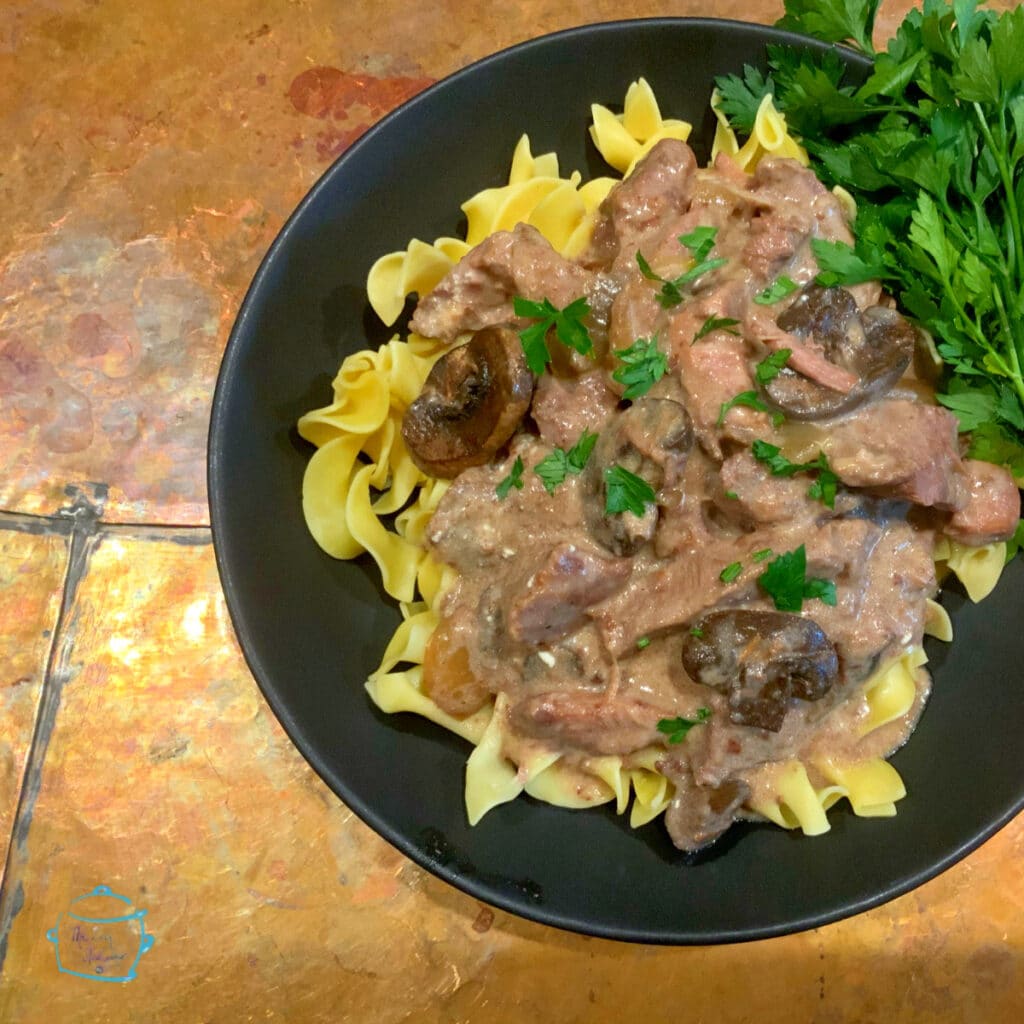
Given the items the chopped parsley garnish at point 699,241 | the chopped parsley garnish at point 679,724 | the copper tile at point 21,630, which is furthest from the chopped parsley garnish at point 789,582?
the copper tile at point 21,630

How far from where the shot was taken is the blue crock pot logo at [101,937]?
344 centimetres

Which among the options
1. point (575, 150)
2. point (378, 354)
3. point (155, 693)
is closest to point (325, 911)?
point (155, 693)

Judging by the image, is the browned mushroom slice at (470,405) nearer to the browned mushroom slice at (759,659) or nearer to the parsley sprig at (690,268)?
the parsley sprig at (690,268)

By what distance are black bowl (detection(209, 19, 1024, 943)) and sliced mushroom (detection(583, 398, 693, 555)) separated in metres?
0.93

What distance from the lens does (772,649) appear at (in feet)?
8.29

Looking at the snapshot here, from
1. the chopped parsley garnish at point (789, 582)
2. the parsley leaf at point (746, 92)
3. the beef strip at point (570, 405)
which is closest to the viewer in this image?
the chopped parsley garnish at point (789, 582)

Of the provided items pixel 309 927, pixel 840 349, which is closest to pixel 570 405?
pixel 840 349

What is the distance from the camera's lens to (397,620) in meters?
3.14

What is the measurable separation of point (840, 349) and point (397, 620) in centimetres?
175

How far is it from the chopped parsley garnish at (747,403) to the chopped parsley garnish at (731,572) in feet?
1.40

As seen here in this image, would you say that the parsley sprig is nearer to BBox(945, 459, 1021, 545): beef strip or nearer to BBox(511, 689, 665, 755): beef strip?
BBox(945, 459, 1021, 545): beef strip

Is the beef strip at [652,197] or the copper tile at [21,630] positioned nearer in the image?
the beef strip at [652,197]

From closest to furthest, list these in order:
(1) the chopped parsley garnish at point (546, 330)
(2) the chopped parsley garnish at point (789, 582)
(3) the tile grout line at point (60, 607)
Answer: (2) the chopped parsley garnish at point (789, 582) → (1) the chopped parsley garnish at point (546, 330) → (3) the tile grout line at point (60, 607)

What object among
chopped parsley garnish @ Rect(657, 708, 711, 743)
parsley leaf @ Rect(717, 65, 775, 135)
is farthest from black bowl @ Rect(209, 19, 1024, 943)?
chopped parsley garnish @ Rect(657, 708, 711, 743)
